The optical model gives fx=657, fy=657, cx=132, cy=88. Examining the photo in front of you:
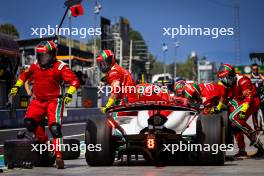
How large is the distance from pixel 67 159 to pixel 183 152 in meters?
2.14

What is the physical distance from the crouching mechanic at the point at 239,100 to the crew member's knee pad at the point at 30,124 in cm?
343

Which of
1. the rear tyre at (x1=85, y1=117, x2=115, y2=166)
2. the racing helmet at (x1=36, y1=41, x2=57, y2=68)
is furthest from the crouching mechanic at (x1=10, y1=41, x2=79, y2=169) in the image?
the rear tyre at (x1=85, y1=117, x2=115, y2=166)

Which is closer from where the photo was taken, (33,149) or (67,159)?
(33,149)

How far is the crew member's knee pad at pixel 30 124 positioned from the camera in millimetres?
10020

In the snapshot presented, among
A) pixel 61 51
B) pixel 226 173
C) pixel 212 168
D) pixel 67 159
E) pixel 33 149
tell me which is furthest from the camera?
pixel 61 51

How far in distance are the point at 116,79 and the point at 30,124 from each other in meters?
2.47

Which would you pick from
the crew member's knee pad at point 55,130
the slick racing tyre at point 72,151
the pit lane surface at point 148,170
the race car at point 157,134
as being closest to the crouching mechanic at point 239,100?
the pit lane surface at point 148,170

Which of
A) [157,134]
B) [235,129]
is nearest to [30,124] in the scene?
[157,134]

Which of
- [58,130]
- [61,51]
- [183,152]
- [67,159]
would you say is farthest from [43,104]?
Result: [61,51]

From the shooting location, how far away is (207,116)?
9.63 meters

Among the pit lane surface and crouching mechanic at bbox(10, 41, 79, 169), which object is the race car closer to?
the pit lane surface

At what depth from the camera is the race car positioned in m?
9.38

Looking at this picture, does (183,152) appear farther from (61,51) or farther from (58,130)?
(61,51)

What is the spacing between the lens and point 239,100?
11852 mm
